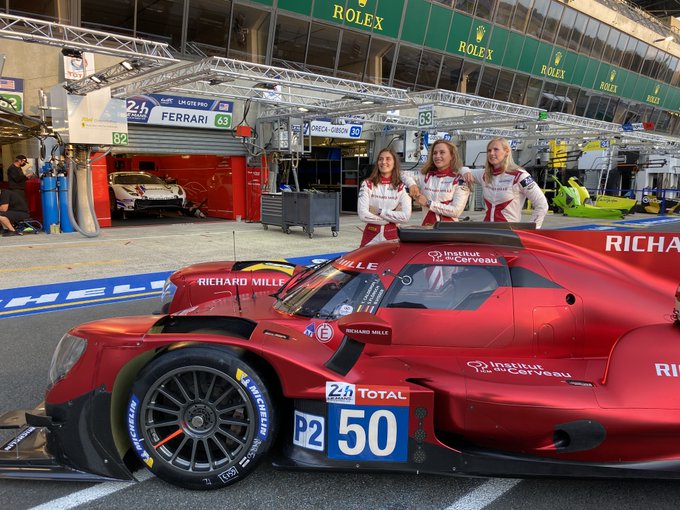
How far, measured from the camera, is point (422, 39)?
2100 centimetres

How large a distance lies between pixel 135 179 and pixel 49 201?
193 inches

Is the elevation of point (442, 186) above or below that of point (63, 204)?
above

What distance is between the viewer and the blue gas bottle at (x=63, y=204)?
1224cm

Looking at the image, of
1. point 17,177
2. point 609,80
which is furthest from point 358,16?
point 609,80

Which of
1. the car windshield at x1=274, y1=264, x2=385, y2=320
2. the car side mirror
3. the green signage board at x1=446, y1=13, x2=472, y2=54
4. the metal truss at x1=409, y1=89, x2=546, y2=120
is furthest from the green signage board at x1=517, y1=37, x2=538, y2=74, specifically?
the car side mirror

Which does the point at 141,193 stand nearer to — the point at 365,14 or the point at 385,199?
the point at 365,14

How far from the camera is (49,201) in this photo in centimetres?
1234

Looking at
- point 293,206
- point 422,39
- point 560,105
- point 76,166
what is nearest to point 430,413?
point 293,206

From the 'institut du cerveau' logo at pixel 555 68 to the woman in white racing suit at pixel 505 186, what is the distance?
25.4 metres

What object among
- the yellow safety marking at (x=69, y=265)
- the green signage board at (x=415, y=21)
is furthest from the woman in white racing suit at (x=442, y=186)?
the green signage board at (x=415, y=21)

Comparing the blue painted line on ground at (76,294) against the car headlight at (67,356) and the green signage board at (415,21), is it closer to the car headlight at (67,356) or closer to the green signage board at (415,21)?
the car headlight at (67,356)

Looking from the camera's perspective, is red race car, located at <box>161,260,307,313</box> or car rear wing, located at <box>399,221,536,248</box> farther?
red race car, located at <box>161,260,307,313</box>

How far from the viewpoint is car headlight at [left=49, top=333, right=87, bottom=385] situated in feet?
8.36

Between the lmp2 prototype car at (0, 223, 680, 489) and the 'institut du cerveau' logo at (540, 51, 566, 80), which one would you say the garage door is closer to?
the lmp2 prototype car at (0, 223, 680, 489)
